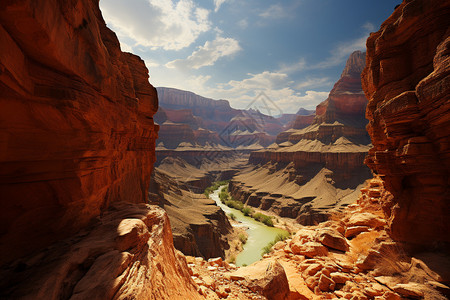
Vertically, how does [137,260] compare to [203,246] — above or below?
above

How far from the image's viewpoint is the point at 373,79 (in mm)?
8820

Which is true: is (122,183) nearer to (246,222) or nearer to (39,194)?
(39,194)

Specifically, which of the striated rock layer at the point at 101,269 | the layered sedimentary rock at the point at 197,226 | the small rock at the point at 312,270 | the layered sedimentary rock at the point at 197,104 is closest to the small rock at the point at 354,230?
the small rock at the point at 312,270

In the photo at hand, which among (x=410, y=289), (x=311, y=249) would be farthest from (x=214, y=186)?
(x=410, y=289)

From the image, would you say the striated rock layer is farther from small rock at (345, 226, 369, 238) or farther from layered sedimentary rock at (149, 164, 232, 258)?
layered sedimentary rock at (149, 164, 232, 258)

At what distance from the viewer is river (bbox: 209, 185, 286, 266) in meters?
21.9

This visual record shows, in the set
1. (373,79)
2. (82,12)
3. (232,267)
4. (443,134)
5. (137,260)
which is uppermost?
(373,79)

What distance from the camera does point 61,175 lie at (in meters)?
4.40

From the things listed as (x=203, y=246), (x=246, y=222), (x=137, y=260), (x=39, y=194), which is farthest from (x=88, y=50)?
(x=246, y=222)

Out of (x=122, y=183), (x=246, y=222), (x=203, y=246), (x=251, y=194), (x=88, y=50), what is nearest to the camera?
(x=88, y=50)

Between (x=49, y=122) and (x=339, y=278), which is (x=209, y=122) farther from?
(x=49, y=122)

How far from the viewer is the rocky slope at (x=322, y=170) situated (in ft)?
125

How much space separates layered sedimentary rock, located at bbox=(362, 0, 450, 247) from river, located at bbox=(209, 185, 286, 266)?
56.6ft

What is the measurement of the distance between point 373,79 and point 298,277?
9208 millimetres
